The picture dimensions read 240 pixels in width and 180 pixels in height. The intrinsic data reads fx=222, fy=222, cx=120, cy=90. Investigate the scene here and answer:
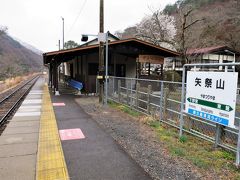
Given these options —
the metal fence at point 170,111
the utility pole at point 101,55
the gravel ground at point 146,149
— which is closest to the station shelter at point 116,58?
the utility pole at point 101,55

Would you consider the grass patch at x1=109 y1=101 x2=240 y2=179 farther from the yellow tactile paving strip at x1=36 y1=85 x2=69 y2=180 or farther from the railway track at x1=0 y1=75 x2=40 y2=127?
the railway track at x1=0 y1=75 x2=40 y2=127

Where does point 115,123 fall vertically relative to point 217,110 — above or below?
below

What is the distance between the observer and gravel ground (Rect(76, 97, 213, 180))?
12.5ft

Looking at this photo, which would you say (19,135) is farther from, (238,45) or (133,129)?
(238,45)

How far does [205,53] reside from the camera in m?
31.0

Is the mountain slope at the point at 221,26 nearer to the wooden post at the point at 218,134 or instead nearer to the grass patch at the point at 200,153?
the grass patch at the point at 200,153

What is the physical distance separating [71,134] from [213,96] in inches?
147

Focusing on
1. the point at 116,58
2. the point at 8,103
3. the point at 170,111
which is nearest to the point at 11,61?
the point at 116,58

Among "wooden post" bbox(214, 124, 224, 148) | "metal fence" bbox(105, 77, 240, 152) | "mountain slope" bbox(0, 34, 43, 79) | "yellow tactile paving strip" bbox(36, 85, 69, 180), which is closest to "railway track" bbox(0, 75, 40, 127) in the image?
"yellow tactile paving strip" bbox(36, 85, 69, 180)

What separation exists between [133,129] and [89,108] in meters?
3.92

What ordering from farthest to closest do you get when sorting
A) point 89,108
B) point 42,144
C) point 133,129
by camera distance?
1. point 89,108
2. point 133,129
3. point 42,144

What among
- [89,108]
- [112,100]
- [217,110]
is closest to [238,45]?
[112,100]

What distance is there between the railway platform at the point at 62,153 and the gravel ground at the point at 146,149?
209 millimetres

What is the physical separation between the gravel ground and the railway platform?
8.2 inches
